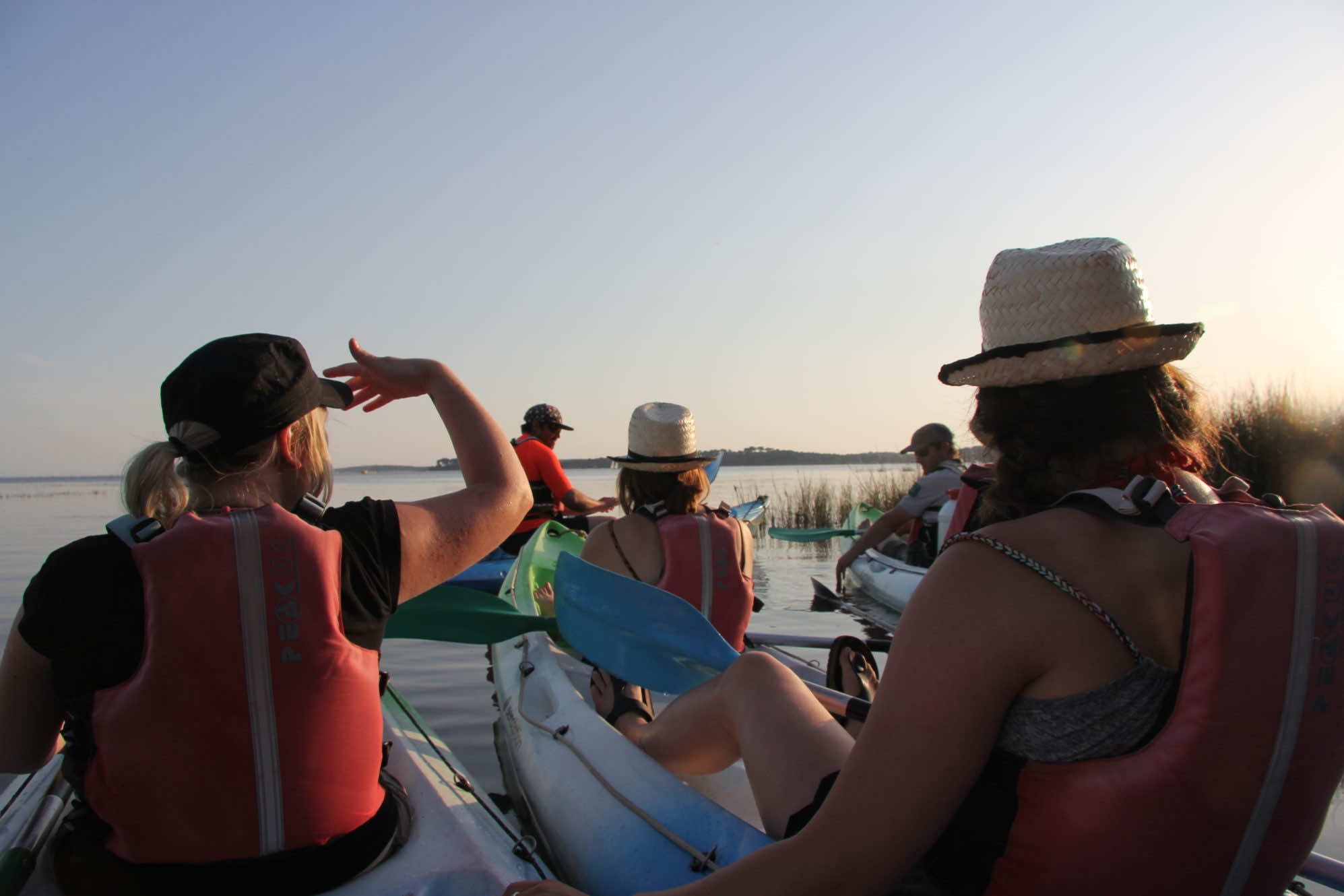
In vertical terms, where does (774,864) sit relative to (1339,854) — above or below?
above

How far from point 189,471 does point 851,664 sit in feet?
6.35

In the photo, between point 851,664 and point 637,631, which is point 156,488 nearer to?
point 637,631

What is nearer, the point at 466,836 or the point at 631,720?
the point at 466,836

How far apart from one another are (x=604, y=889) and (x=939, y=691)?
1.48 m

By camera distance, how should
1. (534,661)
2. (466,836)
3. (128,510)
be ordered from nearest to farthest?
(128,510), (466,836), (534,661)

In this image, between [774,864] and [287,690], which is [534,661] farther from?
[774,864]

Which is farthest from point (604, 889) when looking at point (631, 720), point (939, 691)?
point (939, 691)

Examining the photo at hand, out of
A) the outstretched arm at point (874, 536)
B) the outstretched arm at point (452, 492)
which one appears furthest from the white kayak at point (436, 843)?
the outstretched arm at point (874, 536)

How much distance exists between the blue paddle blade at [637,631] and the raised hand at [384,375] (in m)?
0.80

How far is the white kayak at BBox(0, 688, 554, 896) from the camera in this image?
173 cm

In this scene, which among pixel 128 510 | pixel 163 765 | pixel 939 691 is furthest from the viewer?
pixel 128 510

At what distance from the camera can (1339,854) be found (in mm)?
2816

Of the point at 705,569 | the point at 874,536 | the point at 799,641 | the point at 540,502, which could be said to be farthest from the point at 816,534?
the point at 705,569

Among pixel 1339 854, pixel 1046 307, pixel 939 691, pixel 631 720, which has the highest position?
pixel 1046 307
